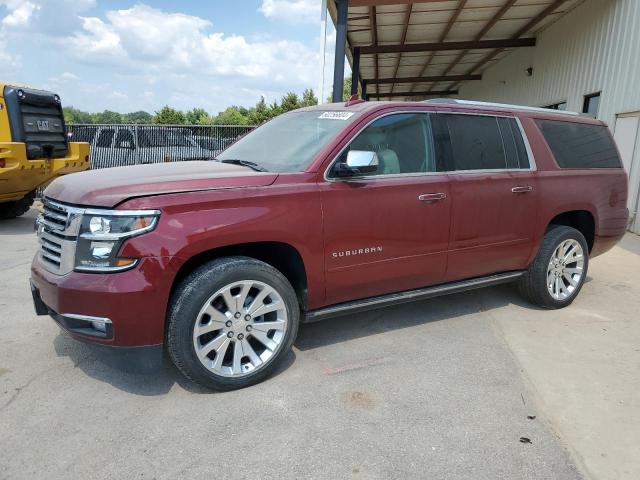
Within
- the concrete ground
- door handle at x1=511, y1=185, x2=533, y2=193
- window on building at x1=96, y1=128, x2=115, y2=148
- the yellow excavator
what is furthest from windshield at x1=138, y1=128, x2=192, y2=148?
door handle at x1=511, y1=185, x2=533, y2=193

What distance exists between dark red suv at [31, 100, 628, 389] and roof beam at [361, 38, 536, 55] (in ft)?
37.1

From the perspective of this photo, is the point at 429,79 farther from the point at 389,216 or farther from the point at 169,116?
the point at 169,116

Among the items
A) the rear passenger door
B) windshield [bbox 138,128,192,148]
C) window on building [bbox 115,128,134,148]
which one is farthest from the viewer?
windshield [bbox 138,128,192,148]

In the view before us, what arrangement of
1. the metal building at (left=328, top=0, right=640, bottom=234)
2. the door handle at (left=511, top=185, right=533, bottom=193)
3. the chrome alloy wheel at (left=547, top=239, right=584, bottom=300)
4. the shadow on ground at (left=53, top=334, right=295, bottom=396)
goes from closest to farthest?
the shadow on ground at (left=53, top=334, right=295, bottom=396) < the door handle at (left=511, top=185, right=533, bottom=193) < the chrome alloy wheel at (left=547, top=239, right=584, bottom=300) < the metal building at (left=328, top=0, right=640, bottom=234)

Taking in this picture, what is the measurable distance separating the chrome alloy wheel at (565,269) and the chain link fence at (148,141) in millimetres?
12720

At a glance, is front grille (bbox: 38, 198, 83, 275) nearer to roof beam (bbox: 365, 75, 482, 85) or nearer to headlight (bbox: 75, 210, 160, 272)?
headlight (bbox: 75, 210, 160, 272)

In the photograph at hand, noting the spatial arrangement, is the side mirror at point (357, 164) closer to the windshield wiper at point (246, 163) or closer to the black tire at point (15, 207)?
the windshield wiper at point (246, 163)

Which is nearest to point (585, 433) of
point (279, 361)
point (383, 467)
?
point (383, 467)

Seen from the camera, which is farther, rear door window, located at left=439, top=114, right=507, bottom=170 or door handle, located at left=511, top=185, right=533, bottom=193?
door handle, located at left=511, top=185, right=533, bottom=193

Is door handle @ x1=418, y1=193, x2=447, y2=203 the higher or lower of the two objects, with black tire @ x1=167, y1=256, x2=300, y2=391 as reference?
higher

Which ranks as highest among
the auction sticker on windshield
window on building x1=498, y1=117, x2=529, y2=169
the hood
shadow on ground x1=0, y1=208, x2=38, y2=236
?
the auction sticker on windshield

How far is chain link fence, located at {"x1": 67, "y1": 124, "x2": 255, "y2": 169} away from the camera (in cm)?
1536

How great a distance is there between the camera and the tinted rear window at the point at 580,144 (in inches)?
177

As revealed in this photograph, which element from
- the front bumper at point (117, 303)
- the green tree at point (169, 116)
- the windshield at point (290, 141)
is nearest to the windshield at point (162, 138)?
the windshield at point (290, 141)
